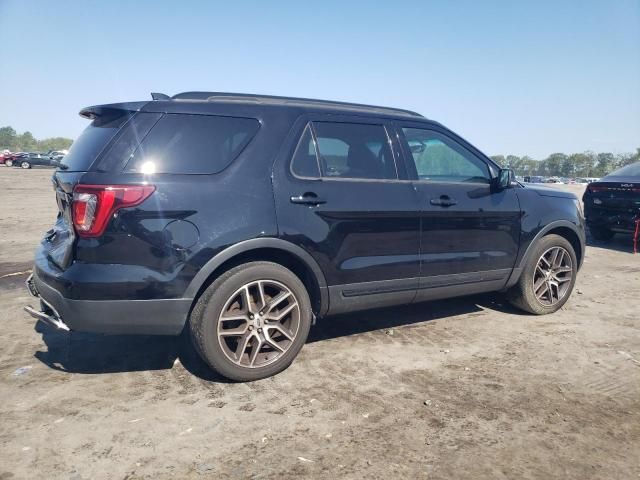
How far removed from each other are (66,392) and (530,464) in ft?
9.21

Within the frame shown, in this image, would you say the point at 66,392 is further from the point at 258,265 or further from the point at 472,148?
the point at 472,148

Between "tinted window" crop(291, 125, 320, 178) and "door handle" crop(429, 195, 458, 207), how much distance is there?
3.61ft

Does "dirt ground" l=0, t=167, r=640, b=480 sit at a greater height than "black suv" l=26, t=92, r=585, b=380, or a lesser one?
lesser

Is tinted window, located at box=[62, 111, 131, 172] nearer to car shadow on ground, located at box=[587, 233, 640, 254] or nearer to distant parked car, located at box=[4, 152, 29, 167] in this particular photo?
car shadow on ground, located at box=[587, 233, 640, 254]

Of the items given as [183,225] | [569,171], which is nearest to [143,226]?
[183,225]

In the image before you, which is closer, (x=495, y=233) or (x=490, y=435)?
(x=490, y=435)

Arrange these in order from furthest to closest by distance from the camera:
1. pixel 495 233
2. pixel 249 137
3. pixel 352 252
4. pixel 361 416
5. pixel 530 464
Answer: pixel 495 233
pixel 352 252
pixel 249 137
pixel 361 416
pixel 530 464

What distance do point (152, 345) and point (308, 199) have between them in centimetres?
181

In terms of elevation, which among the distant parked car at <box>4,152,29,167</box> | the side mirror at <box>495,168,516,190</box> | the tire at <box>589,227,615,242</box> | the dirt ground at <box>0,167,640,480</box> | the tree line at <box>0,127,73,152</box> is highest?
the tree line at <box>0,127,73,152</box>

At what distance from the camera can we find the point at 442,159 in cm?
436

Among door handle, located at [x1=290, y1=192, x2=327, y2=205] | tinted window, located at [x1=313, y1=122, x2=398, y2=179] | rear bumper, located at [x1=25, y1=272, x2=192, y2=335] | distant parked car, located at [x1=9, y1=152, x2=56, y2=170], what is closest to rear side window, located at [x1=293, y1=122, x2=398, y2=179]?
tinted window, located at [x1=313, y1=122, x2=398, y2=179]

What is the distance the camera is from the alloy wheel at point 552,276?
4953 mm

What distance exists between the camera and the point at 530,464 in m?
2.51

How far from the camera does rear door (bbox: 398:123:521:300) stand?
13.6 ft
